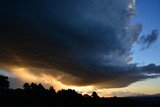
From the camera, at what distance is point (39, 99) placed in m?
129

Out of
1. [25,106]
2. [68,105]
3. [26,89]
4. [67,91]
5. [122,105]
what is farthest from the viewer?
[122,105]

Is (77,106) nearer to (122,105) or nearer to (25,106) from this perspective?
(25,106)

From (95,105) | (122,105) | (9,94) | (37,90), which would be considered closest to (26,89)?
(37,90)

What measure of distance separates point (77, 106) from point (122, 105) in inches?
2759

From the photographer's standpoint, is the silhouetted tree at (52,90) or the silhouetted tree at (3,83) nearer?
the silhouetted tree at (3,83)

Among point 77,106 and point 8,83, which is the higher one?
point 8,83

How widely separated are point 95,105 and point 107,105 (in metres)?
26.3

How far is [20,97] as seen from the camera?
400ft

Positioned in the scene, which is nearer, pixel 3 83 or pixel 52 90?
pixel 3 83

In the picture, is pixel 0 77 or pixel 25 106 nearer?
pixel 25 106

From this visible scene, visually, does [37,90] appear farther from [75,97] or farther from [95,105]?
[95,105]

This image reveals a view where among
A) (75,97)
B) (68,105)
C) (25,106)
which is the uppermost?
(75,97)

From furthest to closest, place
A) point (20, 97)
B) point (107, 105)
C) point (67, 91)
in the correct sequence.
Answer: point (107, 105) → point (67, 91) → point (20, 97)

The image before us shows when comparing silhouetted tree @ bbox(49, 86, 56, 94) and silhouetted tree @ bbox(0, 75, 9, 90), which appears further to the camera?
silhouetted tree @ bbox(49, 86, 56, 94)
